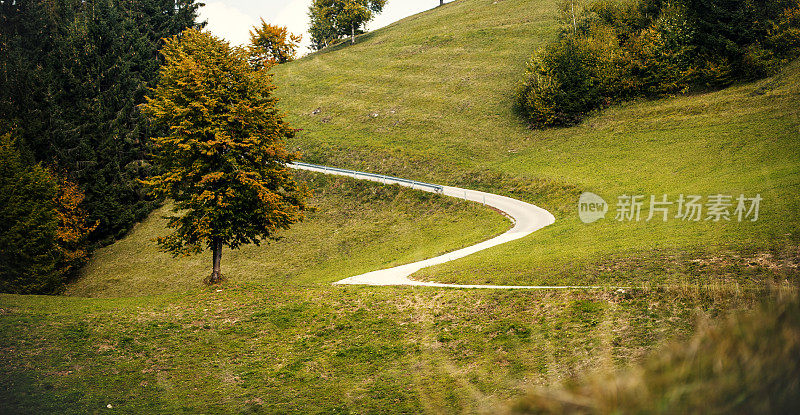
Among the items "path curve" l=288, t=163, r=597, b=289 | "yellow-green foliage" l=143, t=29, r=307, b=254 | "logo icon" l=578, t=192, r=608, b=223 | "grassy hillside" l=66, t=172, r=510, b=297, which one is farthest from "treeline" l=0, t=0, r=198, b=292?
"logo icon" l=578, t=192, r=608, b=223

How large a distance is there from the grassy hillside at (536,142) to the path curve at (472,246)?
1.55 meters

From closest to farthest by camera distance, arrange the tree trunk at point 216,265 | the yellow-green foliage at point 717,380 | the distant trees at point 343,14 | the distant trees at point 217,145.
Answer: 1. the yellow-green foliage at point 717,380
2. the distant trees at point 217,145
3. the tree trunk at point 216,265
4. the distant trees at point 343,14

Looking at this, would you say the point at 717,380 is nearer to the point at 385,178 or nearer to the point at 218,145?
the point at 218,145

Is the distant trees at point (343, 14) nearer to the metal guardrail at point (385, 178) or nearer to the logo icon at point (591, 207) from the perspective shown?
the metal guardrail at point (385, 178)

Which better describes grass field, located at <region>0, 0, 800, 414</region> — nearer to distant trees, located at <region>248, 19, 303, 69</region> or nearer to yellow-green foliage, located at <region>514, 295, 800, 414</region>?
yellow-green foliage, located at <region>514, 295, 800, 414</region>

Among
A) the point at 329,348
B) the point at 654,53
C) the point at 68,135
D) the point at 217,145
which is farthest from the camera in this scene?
the point at 654,53

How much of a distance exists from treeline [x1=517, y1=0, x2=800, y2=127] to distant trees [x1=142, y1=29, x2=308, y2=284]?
42.5 meters

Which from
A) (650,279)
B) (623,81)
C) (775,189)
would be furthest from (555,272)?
(623,81)

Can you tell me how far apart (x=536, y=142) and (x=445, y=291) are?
4163 centimetres

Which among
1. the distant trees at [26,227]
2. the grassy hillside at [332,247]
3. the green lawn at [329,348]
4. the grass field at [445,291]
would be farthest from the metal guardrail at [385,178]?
the distant trees at [26,227]

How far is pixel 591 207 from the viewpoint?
1576 inches

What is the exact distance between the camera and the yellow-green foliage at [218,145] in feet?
90.9

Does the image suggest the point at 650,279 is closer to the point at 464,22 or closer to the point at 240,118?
the point at 240,118

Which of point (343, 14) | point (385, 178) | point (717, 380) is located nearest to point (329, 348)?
point (717, 380)
